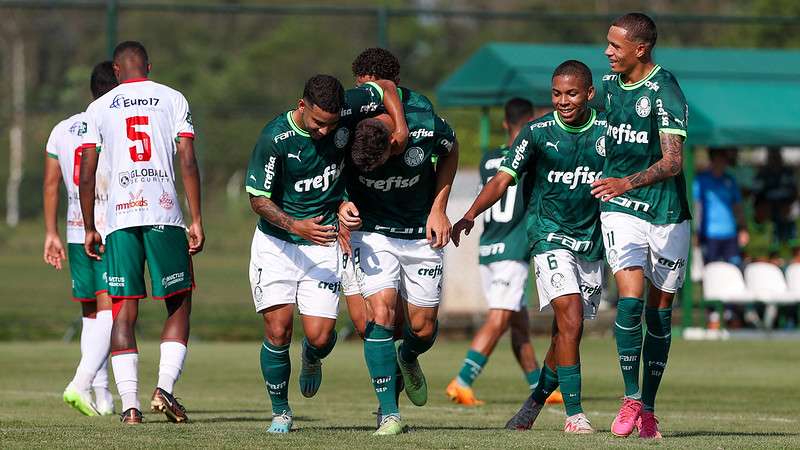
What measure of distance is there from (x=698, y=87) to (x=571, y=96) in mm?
11294

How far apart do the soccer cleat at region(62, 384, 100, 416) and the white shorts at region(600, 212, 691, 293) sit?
12.1 feet

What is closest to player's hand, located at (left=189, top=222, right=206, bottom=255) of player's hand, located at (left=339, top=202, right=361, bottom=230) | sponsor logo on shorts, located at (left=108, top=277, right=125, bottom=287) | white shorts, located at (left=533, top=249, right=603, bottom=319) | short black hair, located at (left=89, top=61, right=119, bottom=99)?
sponsor logo on shorts, located at (left=108, top=277, right=125, bottom=287)

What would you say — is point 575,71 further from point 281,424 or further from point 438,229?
point 281,424

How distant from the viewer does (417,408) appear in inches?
451

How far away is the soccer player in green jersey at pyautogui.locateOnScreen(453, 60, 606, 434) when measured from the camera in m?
8.91

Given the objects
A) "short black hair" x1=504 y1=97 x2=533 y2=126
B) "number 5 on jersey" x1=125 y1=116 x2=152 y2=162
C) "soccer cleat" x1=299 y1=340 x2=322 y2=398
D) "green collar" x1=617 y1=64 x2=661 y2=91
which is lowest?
"soccer cleat" x1=299 y1=340 x2=322 y2=398

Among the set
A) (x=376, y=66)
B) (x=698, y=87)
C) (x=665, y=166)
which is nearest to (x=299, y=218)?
(x=376, y=66)

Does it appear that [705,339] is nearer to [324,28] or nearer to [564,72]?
[564,72]

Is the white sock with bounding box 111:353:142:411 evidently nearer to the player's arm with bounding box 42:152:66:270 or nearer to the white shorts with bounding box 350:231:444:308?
the white shorts with bounding box 350:231:444:308

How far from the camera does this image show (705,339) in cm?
1934

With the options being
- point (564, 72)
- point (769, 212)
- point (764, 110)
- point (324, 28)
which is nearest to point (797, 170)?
point (769, 212)

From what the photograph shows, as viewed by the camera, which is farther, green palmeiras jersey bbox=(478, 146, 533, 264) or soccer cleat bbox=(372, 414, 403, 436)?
green palmeiras jersey bbox=(478, 146, 533, 264)

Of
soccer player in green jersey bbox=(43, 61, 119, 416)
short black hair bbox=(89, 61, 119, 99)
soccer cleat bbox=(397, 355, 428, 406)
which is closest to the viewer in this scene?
soccer cleat bbox=(397, 355, 428, 406)

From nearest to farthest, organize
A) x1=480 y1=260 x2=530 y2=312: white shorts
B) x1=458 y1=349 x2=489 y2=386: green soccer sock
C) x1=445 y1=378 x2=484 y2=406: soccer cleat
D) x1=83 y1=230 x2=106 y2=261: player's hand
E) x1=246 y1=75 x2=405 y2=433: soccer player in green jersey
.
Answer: x1=246 y1=75 x2=405 y2=433: soccer player in green jersey, x1=83 y1=230 x2=106 y2=261: player's hand, x1=445 y1=378 x2=484 y2=406: soccer cleat, x1=458 y1=349 x2=489 y2=386: green soccer sock, x1=480 y1=260 x2=530 y2=312: white shorts
